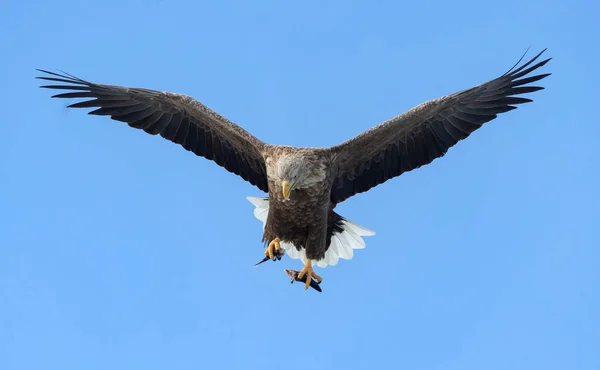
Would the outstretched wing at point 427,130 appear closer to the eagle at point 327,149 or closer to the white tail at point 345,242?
the eagle at point 327,149

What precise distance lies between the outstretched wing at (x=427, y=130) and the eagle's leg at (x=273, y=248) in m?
0.98

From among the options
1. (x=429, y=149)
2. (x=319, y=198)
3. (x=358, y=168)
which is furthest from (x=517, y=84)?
(x=319, y=198)

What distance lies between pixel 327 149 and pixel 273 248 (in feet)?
4.27

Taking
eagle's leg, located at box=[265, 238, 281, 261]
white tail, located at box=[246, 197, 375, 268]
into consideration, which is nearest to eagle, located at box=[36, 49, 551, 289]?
eagle's leg, located at box=[265, 238, 281, 261]

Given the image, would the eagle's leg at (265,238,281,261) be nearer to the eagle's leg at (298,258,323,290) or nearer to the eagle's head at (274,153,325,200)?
the eagle's leg at (298,258,323,290)

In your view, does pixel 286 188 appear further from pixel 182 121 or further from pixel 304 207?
pixel 182 121

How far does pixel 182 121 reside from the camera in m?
10.1

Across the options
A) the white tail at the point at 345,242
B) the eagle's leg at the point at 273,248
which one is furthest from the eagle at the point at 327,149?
the white tail at the point at 345,242

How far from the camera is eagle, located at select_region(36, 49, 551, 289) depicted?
9789 millimetres

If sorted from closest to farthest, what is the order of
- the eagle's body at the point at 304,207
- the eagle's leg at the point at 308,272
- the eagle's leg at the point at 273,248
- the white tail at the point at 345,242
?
the eagle's body at the point at 304,207 → the eagle's leg at the point at 273,248 → the eagle's leg at the point at 308,272 → the white tail at the point at 345,242

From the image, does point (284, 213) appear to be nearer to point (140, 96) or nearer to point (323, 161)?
point (323, 161)

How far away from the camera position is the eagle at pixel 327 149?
9789 mm

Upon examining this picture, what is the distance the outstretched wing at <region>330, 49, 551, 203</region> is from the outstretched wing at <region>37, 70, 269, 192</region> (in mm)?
1066

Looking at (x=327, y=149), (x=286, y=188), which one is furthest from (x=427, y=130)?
(x=286, y=188)
